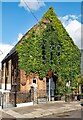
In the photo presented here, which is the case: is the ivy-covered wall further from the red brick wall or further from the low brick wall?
the low brick wall

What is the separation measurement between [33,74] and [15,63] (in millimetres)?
2767

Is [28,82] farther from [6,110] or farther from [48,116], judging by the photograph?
[48,116]

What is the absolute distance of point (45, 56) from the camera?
27859mm

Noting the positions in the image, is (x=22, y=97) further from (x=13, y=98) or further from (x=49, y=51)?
(x=49, y=51)

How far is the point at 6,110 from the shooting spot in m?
19.8

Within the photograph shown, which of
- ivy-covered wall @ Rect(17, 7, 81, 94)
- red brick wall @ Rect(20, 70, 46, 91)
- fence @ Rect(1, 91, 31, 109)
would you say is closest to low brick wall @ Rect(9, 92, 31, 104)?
fence @ Rect(1, 91, 31, 109)

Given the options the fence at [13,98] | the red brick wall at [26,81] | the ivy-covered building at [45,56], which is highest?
the ivy-covered building at [45,56]

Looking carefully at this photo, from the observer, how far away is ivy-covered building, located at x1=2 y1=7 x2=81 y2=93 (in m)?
26.9

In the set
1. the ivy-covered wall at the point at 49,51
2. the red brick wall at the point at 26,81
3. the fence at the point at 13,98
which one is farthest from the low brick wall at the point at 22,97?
the ivy-covered wall at the point at 49,51

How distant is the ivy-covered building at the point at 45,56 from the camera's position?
26938 mm

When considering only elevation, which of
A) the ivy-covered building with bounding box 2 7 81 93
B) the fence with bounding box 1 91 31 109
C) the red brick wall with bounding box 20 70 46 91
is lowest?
the fence with bounding box 1 91 31 109

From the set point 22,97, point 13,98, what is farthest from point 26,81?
point 13,98

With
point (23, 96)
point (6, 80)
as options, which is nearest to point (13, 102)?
point (23, 96)

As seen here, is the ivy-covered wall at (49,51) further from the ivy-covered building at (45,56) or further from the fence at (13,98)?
the fence at (13,98)
